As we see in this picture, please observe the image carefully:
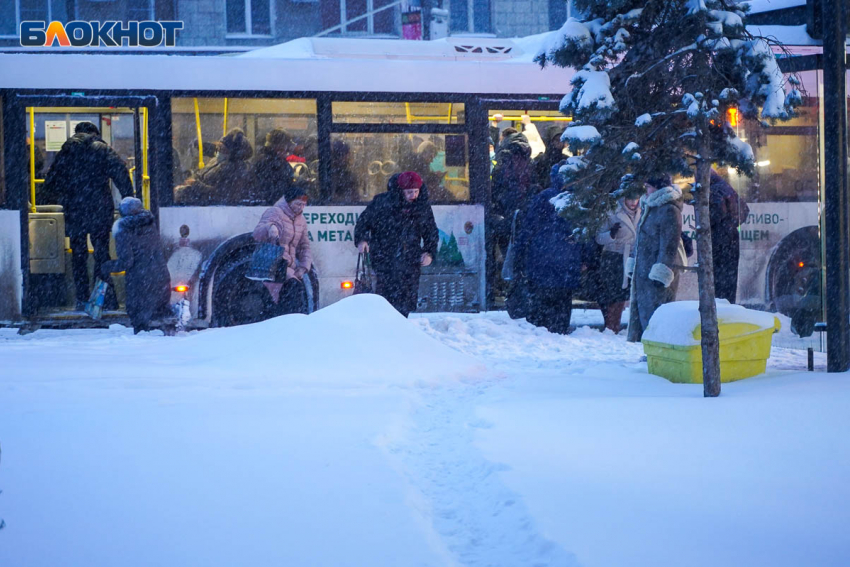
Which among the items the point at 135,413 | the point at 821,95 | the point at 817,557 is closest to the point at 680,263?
the point at 821,95

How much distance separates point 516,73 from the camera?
1098 cm

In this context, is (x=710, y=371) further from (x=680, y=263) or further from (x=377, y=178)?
(x=377, y=178)

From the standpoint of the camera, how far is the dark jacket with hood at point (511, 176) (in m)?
11.0

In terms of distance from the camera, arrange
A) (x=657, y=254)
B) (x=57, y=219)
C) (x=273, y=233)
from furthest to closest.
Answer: (x=57, y=219), (x=273, y=233), (x=657, y=254)

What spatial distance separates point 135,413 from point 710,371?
349 centimetres

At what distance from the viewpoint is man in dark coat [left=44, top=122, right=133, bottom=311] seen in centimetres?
1072

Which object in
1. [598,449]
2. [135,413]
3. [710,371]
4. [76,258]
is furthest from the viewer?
[76,258]

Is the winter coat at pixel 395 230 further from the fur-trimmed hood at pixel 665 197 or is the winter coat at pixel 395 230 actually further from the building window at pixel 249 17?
the building window at pixel 249 17

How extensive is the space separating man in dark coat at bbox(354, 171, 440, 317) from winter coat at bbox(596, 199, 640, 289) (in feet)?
6.30

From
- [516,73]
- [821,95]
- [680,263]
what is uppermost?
[516,73]

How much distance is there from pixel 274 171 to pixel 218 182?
618 millimetres

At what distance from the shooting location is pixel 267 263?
10.1m

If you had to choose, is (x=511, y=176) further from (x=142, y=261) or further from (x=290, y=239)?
(x=142, y=261)

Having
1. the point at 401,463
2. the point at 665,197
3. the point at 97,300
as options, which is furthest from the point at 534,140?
the point at 401,463
